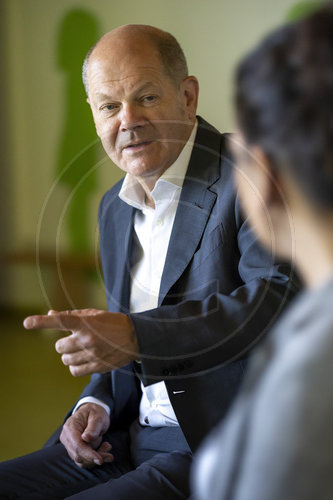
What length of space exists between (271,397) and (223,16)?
2980 millimetres

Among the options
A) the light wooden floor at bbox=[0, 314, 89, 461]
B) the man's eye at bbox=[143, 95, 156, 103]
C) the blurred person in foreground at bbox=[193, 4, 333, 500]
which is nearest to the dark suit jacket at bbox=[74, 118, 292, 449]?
the man's eye at bbox=[143, 95, 156, 103]

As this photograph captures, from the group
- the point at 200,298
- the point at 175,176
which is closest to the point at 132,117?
the point at 175,176

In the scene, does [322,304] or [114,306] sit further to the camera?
[114,306]

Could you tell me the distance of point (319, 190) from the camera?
1.73 feet

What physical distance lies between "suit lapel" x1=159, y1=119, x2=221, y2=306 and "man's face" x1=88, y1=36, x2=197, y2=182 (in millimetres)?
46

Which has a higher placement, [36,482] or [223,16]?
[223,16]

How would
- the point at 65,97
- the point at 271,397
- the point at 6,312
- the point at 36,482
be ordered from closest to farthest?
the point at 271,397
the point at 36,482
the point at 65,97
the point at 6,312

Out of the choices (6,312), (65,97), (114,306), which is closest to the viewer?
(114,306)

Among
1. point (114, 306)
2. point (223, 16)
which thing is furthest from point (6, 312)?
point (114, 306)

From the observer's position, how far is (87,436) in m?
1.23

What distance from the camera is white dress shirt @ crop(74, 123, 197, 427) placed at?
1209 millimetres

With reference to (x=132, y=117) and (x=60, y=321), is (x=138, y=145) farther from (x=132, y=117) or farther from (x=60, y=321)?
(x=60, y=321)

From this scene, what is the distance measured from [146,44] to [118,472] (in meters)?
0.83

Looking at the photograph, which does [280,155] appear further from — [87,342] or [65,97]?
[65,97]
